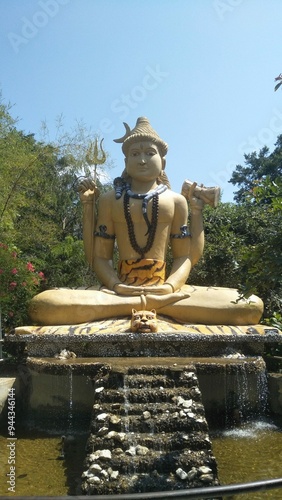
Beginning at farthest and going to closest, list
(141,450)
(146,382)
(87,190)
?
(87,190) → (146,382) → (141,450)

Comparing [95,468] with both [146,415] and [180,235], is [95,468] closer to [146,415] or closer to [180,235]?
[146,415]

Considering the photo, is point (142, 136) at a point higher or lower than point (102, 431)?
higher

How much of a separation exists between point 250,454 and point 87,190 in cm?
495

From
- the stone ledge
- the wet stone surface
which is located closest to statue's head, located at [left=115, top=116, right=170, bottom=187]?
the stone ledge

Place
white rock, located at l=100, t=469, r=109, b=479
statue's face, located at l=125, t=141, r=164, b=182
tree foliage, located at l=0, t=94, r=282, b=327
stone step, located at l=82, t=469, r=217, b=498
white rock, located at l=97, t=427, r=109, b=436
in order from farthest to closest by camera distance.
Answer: tree foliage, located at l=0, t=94, r=282, b=327
statue's face, located at l=125, t=141, r=164, b=182
white rock, located at l=97, t=427, r=109, b=436
white rock, located at l=100, t=469, r=109, b=479
stone step, located at l=82, t=469, r=217, b=498

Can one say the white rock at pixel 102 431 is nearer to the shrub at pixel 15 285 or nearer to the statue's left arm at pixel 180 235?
the shrub at pixel 15 285

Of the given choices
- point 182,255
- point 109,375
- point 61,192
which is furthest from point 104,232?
point 61,192

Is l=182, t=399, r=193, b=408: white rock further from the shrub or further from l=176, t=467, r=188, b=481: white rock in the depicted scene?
the shrub

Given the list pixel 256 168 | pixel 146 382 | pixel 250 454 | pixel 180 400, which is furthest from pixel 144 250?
pixel 256 168

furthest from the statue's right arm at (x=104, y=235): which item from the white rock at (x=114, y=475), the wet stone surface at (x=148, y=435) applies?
the white rock at (x=114, y=475)

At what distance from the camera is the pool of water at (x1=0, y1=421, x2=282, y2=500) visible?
3.86 m

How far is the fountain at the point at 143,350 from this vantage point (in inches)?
154

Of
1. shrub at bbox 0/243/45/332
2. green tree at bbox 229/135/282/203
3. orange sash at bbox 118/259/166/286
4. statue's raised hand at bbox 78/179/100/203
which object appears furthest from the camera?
green tree at bbox 229/135/282/203

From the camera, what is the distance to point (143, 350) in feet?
21.3
